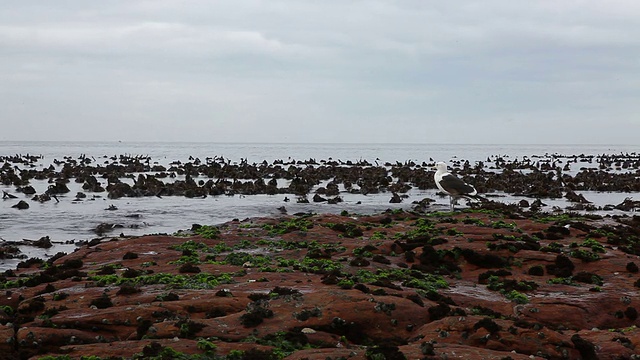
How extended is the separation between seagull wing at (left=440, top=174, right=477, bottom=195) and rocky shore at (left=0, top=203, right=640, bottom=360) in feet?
16.0

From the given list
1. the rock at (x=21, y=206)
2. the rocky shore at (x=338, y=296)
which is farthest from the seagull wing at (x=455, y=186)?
the rock at (x=21, y=206)

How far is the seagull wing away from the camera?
2112 centimetres

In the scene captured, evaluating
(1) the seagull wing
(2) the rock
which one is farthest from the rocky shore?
(2) the rock

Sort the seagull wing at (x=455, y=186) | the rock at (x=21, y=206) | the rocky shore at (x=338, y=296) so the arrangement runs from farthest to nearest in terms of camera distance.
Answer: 1. the rock at (x=21, y=206)
2. the seagull wing at (x=455, y=186)
3. the rocky shore at (x=338, y=296)

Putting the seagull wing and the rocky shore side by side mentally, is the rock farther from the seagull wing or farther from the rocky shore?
the seagull wing

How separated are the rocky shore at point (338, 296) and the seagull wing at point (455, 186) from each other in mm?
4878

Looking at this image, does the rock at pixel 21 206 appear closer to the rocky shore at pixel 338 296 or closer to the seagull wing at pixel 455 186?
the rocky shore at pixel 338 296

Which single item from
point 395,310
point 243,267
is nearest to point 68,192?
point 243,267

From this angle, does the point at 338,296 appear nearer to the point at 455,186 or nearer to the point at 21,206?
the point at 455,186

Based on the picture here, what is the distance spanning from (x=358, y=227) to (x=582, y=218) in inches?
329

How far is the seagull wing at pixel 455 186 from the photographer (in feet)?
69.3

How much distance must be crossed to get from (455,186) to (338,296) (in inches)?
517

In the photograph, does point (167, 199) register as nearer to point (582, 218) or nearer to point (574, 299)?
point (582, 218)

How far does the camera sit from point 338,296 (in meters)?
8.88
